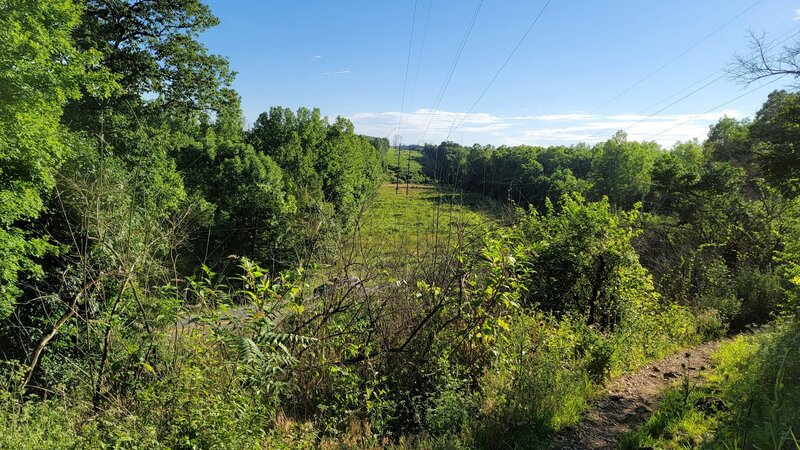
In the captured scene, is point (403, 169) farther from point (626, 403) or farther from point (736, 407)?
point (736, 407)

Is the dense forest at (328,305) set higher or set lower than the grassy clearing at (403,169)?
lower

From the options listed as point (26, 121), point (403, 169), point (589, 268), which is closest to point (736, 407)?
point (589, 268)

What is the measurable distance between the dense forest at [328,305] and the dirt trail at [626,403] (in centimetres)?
15

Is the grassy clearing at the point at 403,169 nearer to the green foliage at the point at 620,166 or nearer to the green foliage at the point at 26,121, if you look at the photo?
the green foliage at the point at 26,121

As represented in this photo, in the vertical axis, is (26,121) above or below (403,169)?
above

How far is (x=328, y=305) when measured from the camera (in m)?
4.76

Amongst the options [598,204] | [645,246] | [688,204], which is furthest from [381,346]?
[688,204]

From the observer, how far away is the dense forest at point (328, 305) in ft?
12.1

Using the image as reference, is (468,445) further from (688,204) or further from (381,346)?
(688,204)

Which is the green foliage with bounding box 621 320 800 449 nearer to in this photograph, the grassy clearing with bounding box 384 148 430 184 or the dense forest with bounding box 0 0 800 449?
the dense forest with bounding box 0 0 800 449

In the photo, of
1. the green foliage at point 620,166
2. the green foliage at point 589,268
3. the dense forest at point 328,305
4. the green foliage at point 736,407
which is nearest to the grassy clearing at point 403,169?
the dense forest at point 328,305

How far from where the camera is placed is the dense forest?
3703mm

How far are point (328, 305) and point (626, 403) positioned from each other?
4.02 meters

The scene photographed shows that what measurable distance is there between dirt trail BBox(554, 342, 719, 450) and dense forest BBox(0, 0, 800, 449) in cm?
15
